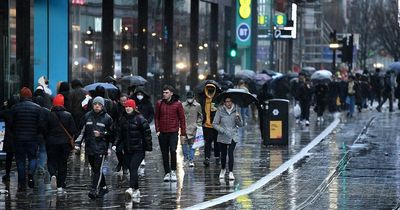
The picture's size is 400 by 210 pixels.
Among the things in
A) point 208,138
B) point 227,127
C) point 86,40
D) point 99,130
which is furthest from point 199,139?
point 86,40

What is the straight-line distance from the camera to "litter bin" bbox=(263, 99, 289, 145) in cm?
2486

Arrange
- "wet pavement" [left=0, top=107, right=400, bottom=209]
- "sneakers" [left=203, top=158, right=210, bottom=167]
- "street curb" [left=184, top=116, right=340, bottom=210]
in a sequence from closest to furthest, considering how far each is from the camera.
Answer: "street curb" [left=184, top=116, right=340, bottom=210]
"wet pavement" [left=0, top=107, right=400, bottom=209]
"sneakers" [left=203, top=158, right=210, bottom=167]

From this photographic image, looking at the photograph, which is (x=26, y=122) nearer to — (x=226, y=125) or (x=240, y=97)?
(x=226, y=125)

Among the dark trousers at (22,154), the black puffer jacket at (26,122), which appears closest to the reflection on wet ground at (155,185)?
the dark trousers at (22,154)

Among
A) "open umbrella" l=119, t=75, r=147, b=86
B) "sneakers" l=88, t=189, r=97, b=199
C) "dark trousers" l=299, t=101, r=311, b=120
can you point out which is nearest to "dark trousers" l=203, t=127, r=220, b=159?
"open umbrella" l=119, t=75, r=147, b=86

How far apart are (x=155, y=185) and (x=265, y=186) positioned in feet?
6.04

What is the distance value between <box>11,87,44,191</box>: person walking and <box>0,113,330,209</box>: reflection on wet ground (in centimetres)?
47

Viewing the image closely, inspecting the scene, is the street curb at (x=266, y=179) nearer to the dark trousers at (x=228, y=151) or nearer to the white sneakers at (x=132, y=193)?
the dark trousers at (x=228, y=151)

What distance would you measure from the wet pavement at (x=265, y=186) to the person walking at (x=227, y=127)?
41 cm

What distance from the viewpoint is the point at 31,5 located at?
2427cm

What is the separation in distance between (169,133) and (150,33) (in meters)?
15.2

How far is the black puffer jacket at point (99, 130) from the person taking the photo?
15.2 meters

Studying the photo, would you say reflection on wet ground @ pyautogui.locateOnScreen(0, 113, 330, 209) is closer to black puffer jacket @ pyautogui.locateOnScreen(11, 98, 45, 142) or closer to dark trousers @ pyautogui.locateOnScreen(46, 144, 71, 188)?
dark trousers @ pyautogui.locateOnScreen(46, 144, 71, 188)

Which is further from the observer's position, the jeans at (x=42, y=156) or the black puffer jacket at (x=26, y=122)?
the jeans at (x=42, y=156)
